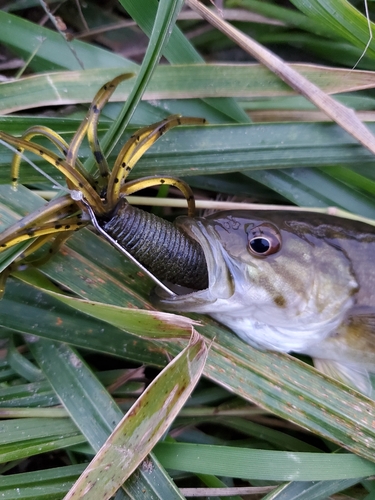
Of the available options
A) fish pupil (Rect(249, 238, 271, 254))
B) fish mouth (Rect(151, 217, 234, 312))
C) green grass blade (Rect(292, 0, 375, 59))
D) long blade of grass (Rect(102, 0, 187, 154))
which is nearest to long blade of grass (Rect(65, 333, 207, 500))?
fish mouth (Rect(151, 217, 234, 312))

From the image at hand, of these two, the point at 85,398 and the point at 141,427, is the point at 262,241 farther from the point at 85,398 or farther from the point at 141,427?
the point at 85,398

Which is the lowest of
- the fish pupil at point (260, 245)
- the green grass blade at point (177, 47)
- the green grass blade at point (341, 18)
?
the fish pupil at point (260, 245)

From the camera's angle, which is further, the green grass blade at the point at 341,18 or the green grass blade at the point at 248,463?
the green grass blade at the point at 341,18

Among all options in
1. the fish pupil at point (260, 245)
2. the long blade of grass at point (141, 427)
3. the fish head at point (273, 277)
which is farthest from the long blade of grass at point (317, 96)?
the long blade of grass at point (141, 427)

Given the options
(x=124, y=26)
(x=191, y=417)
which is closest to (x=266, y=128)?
(x=124, y=26)

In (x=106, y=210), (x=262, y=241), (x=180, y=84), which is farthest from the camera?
(x=180, y=84)

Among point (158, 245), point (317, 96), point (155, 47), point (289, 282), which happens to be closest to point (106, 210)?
point (158, 245)

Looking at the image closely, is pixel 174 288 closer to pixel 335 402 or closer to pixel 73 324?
pixel 73 324

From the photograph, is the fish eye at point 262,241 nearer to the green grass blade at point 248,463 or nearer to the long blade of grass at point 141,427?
the long blade of grass at point 141,427
